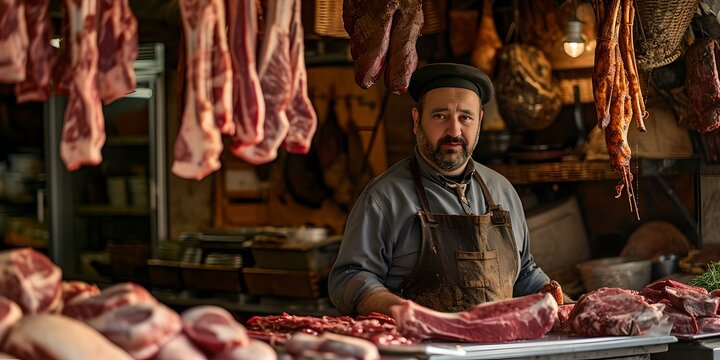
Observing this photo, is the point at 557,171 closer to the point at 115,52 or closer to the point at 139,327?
the point at 115,52

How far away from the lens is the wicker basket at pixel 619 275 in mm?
6781

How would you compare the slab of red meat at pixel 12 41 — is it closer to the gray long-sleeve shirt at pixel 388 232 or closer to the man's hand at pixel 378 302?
the man's hand at pixel 378 302

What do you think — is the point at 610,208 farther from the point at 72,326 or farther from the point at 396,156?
the point at 72,326

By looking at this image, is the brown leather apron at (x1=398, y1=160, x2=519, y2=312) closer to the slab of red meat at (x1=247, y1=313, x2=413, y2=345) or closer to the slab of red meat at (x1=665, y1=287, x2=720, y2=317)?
the slab of red meat at (x1=247, y1=313, x2=413, y2=345)

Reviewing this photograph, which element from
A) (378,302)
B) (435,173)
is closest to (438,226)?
(435,173)

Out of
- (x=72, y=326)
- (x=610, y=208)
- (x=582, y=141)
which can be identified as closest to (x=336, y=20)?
(x=582, y=141)

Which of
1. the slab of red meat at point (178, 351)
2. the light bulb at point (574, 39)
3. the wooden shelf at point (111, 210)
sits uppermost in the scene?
the light bulb at point (574, 39)

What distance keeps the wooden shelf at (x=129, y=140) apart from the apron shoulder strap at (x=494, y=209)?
5.38 metres

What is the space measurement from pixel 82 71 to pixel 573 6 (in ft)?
16.5

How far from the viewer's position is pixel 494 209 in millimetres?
5086

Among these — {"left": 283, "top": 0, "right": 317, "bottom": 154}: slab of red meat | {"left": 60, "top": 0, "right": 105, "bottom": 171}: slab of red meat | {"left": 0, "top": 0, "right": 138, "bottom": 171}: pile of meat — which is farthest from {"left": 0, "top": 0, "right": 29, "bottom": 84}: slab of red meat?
{"left": 283, "top": 0, "right": 317, "bottom": 154}: slab of red meat

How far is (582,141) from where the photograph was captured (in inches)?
306

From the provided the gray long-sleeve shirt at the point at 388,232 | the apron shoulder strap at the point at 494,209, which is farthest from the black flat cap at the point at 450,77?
the apron shoulder strap at the point at 494,209

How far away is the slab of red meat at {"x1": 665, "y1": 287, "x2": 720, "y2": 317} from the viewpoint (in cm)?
420
